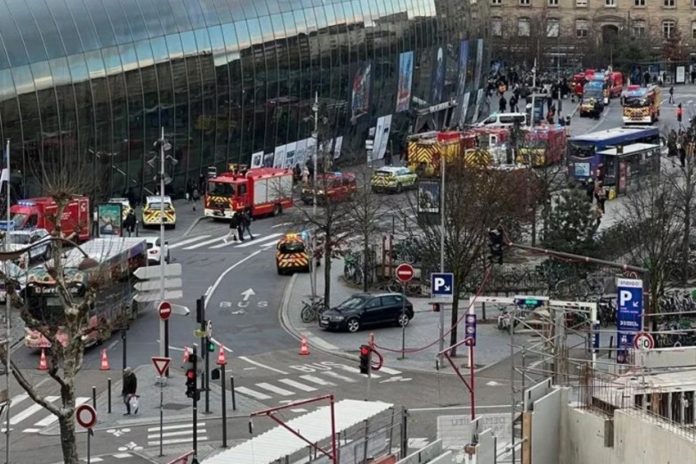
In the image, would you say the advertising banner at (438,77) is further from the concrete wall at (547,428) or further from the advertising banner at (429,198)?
the concrete wall at (547,428)

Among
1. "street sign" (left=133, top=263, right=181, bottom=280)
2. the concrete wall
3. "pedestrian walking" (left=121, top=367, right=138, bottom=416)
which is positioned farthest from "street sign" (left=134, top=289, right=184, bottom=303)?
the concrete wall

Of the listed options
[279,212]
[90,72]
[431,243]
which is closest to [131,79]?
[90,72]

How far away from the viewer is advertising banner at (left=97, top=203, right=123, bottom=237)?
7150 cm

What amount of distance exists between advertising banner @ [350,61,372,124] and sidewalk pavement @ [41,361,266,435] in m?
51.5

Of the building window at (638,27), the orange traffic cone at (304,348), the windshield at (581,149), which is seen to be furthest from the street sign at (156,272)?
the building window at (638,27)

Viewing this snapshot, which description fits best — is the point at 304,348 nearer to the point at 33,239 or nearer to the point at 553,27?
the point at 33,239

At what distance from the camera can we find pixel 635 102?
117688 millimetres

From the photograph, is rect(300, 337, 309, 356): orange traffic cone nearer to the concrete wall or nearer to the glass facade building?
the glass facade building

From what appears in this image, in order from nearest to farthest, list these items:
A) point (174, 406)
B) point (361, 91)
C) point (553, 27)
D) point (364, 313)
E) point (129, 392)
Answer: point (129, 392), point (174, 406), point (364, 313), point (361, 91), point (553, 27)

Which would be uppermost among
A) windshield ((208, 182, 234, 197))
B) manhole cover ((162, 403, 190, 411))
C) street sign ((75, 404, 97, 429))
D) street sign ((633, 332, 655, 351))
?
street sign ((633, 332, 655, 351))

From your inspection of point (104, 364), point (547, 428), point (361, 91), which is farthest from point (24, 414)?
point (361, 91)

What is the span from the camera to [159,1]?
8306 cm

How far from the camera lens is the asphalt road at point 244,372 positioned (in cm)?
4209

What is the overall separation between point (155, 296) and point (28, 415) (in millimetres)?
9526
